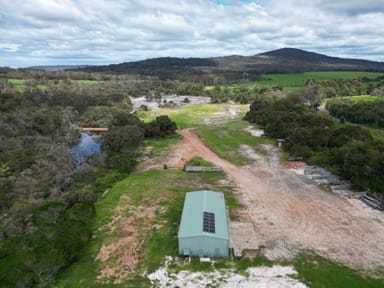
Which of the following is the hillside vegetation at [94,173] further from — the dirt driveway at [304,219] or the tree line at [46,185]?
the dirt driveway at [304,219]

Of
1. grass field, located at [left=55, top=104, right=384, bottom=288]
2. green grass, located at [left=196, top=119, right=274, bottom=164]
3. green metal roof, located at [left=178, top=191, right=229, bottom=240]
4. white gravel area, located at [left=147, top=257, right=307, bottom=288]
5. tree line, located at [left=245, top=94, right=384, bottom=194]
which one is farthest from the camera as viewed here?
green grass, located at [left=196, top=119, right=274, bottom=164]

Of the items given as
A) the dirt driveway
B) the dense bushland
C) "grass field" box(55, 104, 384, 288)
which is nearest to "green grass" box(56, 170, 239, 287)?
"grass field" box(55, 104, 384, 288)

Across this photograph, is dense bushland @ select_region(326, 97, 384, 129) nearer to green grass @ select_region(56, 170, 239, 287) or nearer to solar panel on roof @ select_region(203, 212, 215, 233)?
green grass @ select_region(56, 170, 239, 287)

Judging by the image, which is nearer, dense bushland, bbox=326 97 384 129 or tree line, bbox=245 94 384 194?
tree line, bbox=245 94 384 194

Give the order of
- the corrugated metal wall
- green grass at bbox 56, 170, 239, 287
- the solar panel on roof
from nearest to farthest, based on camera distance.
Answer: green grass at bbox 56, 170, 239, 287, the corrugated metal wall, the solar panel on roof

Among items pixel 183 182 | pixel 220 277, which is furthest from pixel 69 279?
pixel 183 182

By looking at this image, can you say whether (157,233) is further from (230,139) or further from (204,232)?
(230,139)

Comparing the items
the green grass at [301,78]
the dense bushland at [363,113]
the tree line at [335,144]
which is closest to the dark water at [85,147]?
the tree line at [335,144]

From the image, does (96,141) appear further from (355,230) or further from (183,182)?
(355,230)
